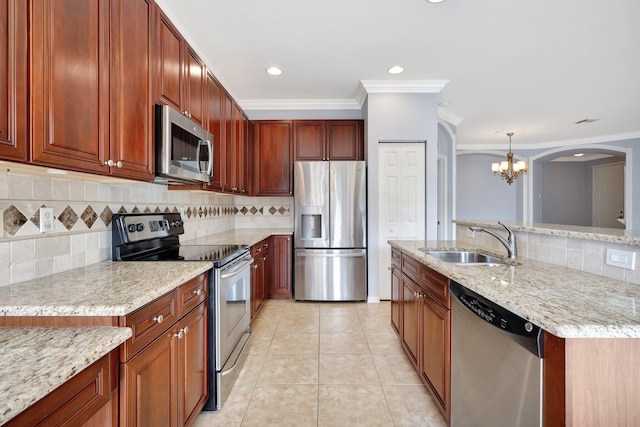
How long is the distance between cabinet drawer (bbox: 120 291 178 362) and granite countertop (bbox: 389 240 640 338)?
1.29m

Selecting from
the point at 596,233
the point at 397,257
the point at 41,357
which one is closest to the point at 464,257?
the point at 397,257

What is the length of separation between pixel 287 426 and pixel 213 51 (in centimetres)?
305

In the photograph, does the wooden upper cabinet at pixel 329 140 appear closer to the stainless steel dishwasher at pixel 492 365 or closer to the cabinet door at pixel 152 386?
the stainless steel dishwasher at pixel 492 365

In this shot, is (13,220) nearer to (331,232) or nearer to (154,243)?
(154,243)

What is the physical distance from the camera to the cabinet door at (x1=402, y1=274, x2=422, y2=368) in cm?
193

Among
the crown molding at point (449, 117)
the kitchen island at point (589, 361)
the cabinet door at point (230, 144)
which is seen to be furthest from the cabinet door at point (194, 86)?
the crown molding at point (449, 117)

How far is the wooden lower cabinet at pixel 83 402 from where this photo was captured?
64 centimetres

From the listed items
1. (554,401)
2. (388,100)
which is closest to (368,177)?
(388,100)

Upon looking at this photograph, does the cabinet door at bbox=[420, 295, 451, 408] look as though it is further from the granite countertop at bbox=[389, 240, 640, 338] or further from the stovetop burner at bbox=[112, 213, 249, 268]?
the stovetop burner at bbox=[112, 213, 249, 268]

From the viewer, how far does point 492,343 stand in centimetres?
113

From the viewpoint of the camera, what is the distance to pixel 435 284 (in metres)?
1.62

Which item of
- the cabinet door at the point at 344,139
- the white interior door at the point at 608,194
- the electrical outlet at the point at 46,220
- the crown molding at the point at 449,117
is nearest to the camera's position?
the electrical outlet at the point at 46,220

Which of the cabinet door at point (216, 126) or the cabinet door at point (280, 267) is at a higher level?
the cabinet door at point (216, 126)

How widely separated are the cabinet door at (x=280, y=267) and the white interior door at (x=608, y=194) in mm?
8660
